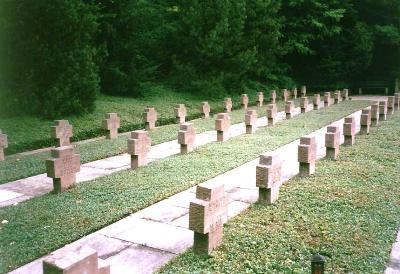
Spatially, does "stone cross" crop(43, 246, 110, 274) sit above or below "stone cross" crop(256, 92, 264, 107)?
above

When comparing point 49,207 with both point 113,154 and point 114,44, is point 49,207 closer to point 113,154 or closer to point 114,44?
point 113,154

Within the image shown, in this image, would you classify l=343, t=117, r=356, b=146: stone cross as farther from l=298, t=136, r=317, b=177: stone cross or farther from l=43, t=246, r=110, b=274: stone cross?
l=43, t=246, r=110, b=274: stone cross

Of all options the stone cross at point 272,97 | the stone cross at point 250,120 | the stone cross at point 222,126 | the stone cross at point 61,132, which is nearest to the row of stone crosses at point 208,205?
the stone cross at point 222,126

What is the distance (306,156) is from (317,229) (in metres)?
2.55

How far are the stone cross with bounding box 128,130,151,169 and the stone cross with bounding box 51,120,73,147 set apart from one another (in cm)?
314

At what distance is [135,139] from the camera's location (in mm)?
8930

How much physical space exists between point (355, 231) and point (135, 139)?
16.4ft

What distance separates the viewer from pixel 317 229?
17.8 feet

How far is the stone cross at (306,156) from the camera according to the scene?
7801 millimetres

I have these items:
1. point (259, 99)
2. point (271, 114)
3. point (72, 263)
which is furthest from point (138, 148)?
point (259, 99)

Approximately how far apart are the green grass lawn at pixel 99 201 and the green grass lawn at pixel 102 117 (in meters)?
4.35

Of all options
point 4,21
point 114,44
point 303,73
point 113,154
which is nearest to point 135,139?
point 113,154

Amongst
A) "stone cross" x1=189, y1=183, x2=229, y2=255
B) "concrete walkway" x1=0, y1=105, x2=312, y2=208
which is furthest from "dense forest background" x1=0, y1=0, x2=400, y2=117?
"stone cross" x1=189, y1=183, x2=229, y2=255

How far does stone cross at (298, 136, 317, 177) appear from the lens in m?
7.80
